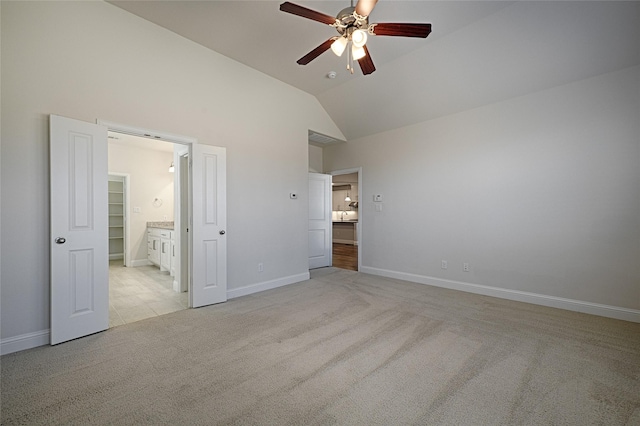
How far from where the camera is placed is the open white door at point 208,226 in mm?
3465

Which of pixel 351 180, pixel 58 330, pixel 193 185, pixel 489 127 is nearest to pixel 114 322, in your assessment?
pixel 58 330

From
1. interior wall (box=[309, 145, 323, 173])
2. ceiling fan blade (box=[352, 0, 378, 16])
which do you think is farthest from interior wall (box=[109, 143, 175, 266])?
ceiling fan blade (box=[352, 0, 378, 16])

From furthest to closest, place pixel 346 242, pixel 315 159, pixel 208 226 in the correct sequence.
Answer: pixel 346 242
pixel 315 159
pixel 208 226

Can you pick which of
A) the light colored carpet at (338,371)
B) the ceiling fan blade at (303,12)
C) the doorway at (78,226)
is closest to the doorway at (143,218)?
the doorway at (78,226)

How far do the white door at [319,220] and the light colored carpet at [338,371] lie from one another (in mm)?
2747

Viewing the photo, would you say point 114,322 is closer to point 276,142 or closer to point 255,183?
point 255,183

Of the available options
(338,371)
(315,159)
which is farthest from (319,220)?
(338,371)

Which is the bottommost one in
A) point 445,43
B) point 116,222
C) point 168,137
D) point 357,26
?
point 116,222

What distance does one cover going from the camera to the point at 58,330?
8.21 feet

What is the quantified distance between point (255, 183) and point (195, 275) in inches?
61.5

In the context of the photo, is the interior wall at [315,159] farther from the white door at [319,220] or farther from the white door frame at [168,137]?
the white door frame at [168,137]

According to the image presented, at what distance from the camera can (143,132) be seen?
10.1 ft

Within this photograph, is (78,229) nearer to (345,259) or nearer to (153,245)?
(153,245)

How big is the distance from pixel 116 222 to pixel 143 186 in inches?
64.3
